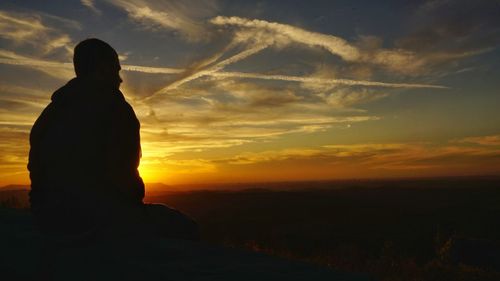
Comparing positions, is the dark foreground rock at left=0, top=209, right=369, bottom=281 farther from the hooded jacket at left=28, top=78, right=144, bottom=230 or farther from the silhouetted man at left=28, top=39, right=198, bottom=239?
the hooded jacket at left=28, top=78, right=144, bottom=230

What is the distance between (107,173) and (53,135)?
660 millimetres

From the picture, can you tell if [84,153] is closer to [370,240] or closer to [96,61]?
[96,61]

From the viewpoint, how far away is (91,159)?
4.59 m

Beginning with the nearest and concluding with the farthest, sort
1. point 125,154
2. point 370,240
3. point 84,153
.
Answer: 1. point 84,153
2. point 125,154
3. point 370,240

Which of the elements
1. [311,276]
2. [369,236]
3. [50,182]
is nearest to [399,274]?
[311,276]

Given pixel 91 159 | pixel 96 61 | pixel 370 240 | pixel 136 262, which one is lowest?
pixel 370 240

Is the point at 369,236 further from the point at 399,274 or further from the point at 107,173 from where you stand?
the point at 107,173

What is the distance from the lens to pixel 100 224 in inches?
171

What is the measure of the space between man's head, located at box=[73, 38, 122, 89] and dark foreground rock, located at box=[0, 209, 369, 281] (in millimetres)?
1750

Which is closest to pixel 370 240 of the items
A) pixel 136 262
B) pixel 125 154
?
pixel 125 154

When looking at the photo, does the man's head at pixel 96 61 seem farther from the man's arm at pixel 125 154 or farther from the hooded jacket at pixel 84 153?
the man's arm at pixel 125 154

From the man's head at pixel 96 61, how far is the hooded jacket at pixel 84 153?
149 millimetres

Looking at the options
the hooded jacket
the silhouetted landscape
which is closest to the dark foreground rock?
the hooded jacket

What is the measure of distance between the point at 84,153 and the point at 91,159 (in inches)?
3.5
